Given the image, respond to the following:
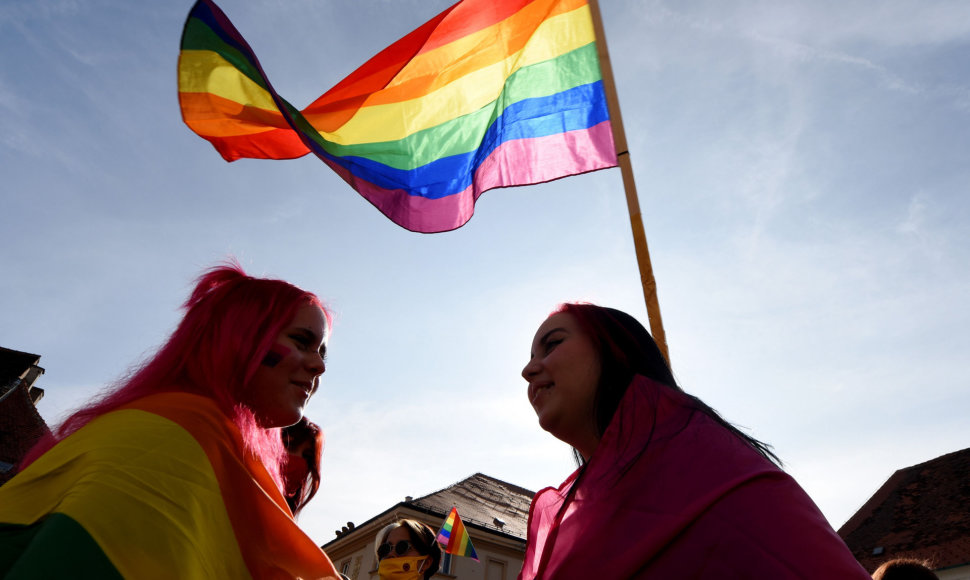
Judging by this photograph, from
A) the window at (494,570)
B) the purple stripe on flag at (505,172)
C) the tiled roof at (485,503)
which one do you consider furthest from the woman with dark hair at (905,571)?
the window at (494,570)

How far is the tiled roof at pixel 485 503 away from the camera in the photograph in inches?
1055

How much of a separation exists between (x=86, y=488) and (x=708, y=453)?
5.62 feet

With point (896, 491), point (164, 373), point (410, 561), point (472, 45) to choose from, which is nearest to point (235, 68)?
point (472, 45)

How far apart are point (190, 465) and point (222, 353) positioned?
0.67m

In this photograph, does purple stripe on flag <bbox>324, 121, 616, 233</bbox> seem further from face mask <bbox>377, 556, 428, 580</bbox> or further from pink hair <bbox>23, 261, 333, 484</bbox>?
face mask <bbox>377, 556, 428, 580</bbox>

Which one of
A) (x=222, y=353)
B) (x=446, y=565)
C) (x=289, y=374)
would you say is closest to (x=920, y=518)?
(x=446, y=565)

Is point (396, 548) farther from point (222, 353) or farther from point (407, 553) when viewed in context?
point (222, 353)

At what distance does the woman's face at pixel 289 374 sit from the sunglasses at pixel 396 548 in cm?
289

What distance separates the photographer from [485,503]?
97.8 feet

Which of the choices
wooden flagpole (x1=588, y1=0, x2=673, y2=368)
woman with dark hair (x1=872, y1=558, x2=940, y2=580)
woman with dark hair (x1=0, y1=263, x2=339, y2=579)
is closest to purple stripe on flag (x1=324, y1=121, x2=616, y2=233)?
wooden flagpole (x1=588, y1=0, x2=673, y2=368)

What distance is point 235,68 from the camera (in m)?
4.45

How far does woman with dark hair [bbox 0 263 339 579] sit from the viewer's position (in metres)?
1.59

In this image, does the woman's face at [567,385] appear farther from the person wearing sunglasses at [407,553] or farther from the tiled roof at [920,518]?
the tiled roof at [920,518]

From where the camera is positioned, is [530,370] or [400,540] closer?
[530,370]
